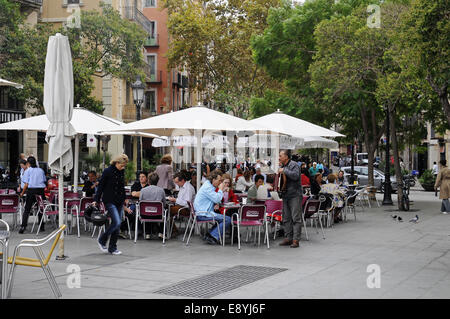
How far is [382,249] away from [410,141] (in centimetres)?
1650

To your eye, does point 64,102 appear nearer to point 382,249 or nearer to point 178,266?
point 178,266

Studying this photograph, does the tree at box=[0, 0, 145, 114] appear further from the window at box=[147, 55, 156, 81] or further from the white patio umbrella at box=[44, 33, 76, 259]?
the window at box=[147, 55, 156, 81]

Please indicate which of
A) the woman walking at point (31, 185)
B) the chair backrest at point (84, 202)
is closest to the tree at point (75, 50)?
the woman walking at point (31, 185)

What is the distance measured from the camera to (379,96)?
19.3 metres

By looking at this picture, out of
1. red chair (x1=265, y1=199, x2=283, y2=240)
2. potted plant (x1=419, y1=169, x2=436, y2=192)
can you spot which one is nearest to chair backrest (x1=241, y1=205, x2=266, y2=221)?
red chair (x1=265, y1=199, x2=283, y2=240)

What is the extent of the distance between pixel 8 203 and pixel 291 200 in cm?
642

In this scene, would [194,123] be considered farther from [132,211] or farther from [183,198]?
[132,211]

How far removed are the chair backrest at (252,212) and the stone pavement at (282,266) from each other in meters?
0.63

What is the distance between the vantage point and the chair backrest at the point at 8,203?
14.1 m

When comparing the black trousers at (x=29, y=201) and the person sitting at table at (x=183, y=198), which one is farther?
the black trousers at (x=29, y=201)

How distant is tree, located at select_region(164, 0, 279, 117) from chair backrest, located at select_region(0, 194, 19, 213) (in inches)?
1039

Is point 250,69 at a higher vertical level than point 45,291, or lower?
higher

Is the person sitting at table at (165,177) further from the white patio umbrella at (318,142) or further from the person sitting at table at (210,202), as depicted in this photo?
the white patio umbrella at (318,142)
